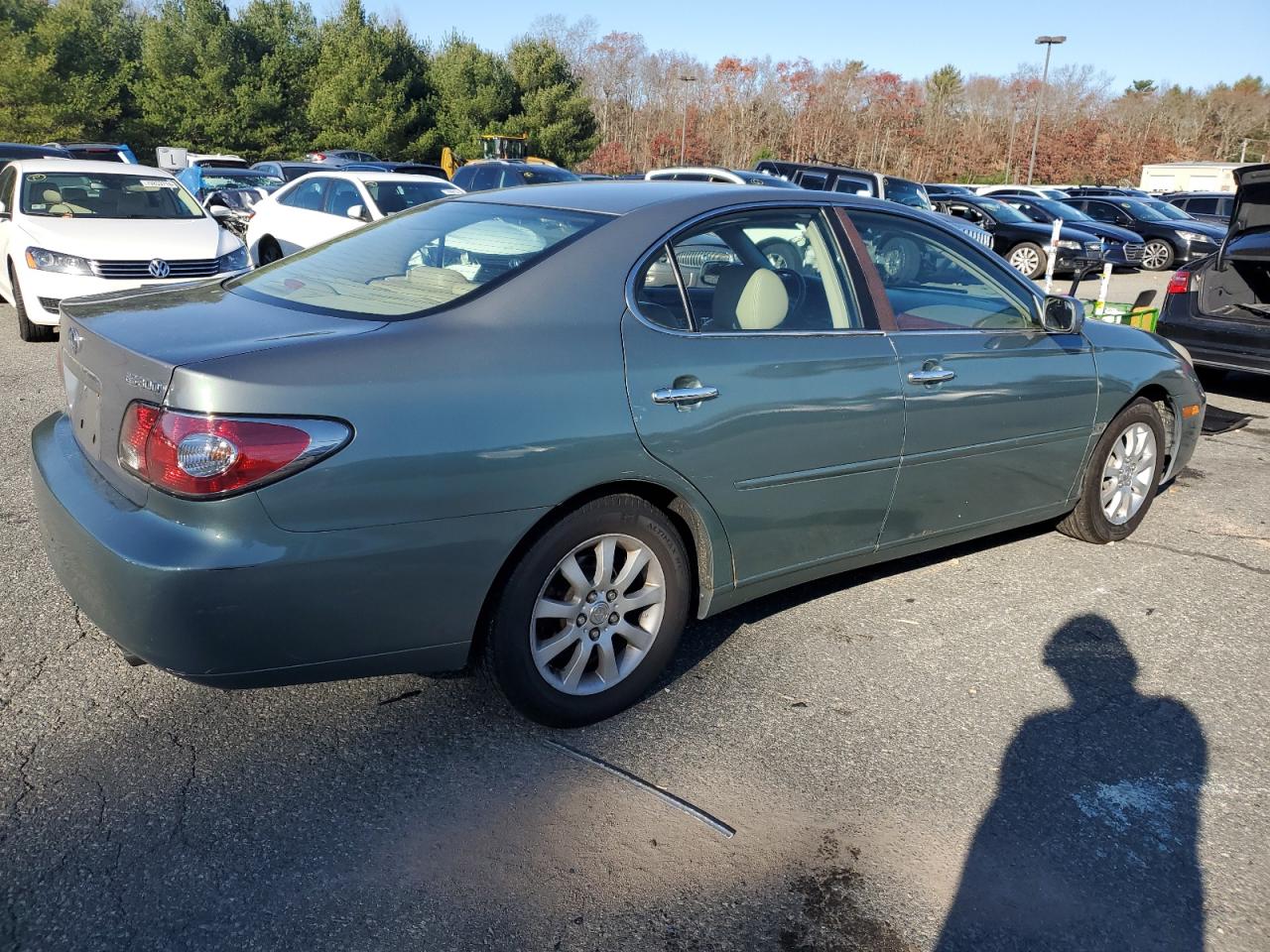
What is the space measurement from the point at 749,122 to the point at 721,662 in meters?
69.3

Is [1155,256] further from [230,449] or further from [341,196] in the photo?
[230,449]

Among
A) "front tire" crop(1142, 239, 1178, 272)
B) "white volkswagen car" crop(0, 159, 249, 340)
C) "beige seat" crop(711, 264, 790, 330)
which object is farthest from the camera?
"front tire" crop(1142, 239, 1178, 272)

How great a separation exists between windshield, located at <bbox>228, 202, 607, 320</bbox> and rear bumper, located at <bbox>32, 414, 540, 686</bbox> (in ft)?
2.27

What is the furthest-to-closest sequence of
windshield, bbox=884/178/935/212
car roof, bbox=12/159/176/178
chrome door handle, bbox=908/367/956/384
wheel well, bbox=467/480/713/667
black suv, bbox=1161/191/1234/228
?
1. black suv, bbox=1161/191/1234/228
2. windshield, bbox=884/178/935/212
3. car roof, bbox=12/159/176/178
4. chrome door handle, bbox=908/367/956/384
5. wheel well, bbox=467/480/713/667

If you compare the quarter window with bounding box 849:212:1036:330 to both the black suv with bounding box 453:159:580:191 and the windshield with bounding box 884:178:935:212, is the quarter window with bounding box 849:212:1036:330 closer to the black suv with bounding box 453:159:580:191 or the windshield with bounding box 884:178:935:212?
the black suv with bounding box 453:159:580:191

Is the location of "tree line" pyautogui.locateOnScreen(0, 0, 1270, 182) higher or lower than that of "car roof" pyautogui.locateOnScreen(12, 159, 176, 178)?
higher

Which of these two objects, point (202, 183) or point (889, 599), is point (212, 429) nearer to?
point (889, 599)

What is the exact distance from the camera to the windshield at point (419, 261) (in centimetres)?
298

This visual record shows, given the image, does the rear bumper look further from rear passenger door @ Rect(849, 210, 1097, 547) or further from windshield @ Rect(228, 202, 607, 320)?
rear passenger door @ Rect(849, 210, 1097, 547)

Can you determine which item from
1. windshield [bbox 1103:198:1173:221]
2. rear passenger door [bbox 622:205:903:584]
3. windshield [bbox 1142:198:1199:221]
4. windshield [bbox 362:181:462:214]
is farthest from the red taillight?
windshield [bbox 1142:198:1199:221]

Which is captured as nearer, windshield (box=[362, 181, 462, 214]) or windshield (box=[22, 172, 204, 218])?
windshield (box=[22, 172, 204, 218])

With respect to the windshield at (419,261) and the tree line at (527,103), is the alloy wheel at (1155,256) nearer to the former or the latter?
the windshield at (419,261)

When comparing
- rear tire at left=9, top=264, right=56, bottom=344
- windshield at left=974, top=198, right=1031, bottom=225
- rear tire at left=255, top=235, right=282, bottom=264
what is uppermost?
windshield at left=974, top=198, right=1031, bottom=225

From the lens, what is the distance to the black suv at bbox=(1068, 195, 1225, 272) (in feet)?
64.8
